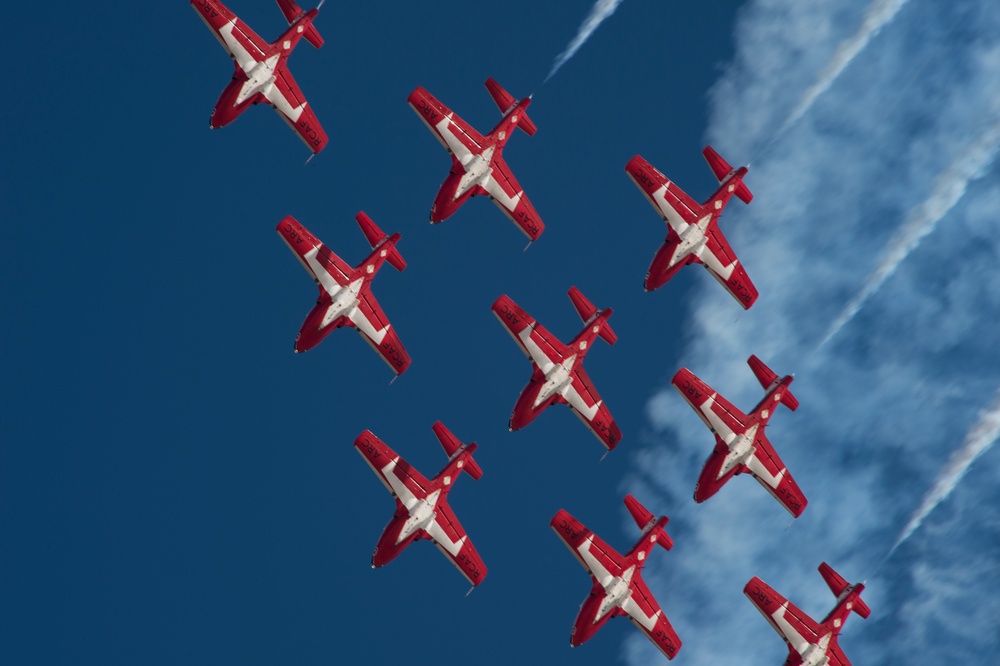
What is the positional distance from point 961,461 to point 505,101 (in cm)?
2637

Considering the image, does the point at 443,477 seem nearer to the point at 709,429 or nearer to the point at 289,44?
the point at 709,429

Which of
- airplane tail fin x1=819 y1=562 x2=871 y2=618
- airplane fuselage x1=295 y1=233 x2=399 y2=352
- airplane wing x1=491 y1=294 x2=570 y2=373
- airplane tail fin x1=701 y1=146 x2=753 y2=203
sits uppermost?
airplane tail fin x1=701 y1=146 x2=753 y2=203

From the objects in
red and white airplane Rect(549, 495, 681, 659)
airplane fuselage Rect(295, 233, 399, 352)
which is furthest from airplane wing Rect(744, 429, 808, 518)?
airplane fuselage Rect(295, 233, 399, 352)

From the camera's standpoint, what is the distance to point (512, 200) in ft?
233

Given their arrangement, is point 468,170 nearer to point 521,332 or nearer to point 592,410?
point 521,332

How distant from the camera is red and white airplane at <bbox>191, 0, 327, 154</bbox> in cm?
6800

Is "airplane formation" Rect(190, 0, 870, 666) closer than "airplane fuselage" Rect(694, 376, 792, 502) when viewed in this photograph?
Yes

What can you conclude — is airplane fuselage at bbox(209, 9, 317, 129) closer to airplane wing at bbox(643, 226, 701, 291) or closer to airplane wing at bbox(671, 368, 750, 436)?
airplane wing at bbox(643, 226, 701, 291)

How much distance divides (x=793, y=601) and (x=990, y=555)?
9282 mm

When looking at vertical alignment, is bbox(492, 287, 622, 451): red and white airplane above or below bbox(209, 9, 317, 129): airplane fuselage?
below

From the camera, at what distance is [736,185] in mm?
69375

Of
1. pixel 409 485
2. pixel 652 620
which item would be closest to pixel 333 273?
pixel 409 485

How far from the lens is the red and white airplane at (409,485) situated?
226 feet

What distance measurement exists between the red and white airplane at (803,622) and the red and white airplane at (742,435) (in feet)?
14.4
